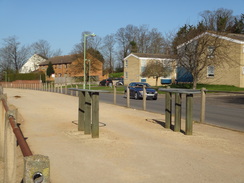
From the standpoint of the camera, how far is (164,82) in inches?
2098

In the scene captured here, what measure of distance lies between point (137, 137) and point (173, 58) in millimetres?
26555

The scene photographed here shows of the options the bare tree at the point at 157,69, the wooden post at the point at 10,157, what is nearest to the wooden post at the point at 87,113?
the wooden post at the point at 10,157

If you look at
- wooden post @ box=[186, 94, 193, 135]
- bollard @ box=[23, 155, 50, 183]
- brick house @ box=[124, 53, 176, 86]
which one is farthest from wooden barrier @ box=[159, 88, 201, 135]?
brick house @ box=[124, 53, 176, 86]

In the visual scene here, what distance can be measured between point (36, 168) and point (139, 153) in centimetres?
420

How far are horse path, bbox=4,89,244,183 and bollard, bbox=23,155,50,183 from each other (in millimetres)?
2448

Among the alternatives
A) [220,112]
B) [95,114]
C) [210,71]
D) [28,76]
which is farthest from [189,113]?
[28,76]

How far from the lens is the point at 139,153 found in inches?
251

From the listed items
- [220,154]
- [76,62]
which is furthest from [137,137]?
[76,62]

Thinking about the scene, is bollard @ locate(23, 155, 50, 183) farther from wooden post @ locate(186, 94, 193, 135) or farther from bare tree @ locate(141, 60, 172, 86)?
bare tree @ locate(141, 60, 172, 86)

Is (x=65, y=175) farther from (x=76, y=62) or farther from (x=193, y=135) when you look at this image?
(x=76, y=62)

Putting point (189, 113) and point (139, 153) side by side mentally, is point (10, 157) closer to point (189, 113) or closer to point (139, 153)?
point (139, 153)

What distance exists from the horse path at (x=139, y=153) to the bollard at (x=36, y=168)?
2448mm

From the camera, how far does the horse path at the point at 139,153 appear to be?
498 cm

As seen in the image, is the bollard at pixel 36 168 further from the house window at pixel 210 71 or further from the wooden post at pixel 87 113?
the house window at pixel 210 71
